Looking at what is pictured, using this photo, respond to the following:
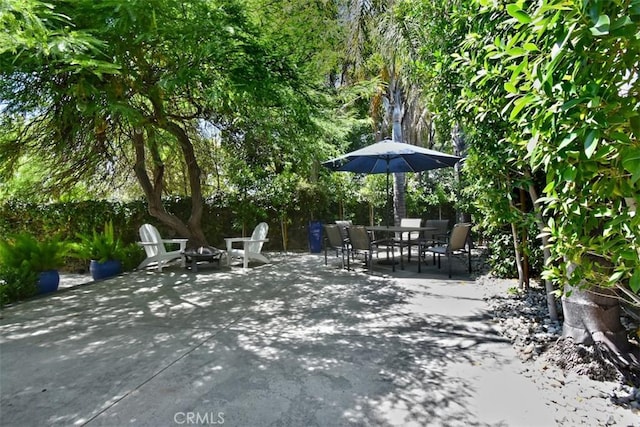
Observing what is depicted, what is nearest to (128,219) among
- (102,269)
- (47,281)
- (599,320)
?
(102,269)

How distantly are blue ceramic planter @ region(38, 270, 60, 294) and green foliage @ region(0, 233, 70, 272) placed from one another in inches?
3.2

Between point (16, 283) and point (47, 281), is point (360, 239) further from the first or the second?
point (16, 283)

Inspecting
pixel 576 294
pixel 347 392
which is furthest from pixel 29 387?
pixel 576 294

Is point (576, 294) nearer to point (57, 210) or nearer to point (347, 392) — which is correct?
point (347, 392)

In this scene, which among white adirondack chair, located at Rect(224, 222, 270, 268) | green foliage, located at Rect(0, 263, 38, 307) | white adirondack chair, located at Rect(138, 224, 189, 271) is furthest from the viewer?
white adirondack chair, located at Rect(224, 222, 270, 268)

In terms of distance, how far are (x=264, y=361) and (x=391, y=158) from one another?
6300 mm

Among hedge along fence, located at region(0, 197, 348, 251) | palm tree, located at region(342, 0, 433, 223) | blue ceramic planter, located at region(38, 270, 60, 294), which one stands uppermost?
palm tree, located at region(342, 0, 433, 223)

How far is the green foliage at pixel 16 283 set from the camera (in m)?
4.98

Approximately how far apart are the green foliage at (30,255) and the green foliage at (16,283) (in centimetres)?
8

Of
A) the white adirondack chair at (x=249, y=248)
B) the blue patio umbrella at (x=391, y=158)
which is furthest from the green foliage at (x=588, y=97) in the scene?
the white adirondack chair at (x=249, y=248)

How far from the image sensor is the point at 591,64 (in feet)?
3.94

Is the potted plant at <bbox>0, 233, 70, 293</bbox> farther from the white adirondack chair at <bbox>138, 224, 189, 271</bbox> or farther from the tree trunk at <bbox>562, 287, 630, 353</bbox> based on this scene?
the tree trunk at <bbox>562, 287, 630, 353</bbox>

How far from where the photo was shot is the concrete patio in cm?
223

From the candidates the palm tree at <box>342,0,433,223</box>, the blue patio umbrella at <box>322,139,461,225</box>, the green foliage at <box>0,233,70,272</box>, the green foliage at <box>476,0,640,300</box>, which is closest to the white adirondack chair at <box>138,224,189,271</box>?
the green foliage at <box>0,233,70,272</box>
